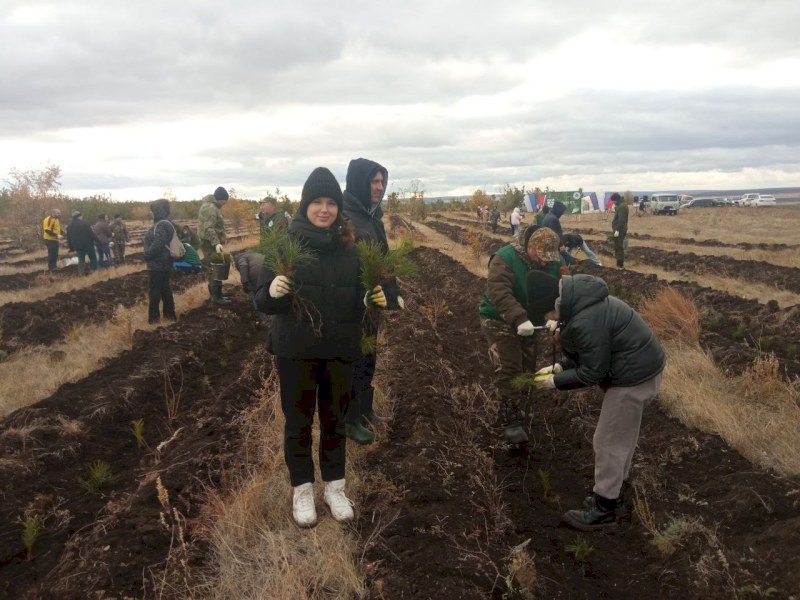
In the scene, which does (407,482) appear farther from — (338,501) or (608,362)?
(608,362)

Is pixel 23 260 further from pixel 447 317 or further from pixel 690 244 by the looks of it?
pixel 690 244

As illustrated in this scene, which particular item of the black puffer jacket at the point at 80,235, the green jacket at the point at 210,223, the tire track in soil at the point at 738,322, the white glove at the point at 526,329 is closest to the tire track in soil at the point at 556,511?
the white glove at the point at 526,329

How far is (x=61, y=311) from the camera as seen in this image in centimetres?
1053

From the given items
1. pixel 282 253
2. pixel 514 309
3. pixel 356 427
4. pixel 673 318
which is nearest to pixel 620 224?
pixel 673 318

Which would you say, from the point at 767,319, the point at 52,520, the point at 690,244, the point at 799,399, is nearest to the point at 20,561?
the point at 52,520

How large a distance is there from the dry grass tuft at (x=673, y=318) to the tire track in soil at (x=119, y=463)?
5279 mm

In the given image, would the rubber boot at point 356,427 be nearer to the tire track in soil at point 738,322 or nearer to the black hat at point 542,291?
the black hat at point 542,291

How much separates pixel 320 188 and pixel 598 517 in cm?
272

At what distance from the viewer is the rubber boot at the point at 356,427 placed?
4.51 m

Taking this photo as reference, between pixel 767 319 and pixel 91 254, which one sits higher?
pixel 91 254

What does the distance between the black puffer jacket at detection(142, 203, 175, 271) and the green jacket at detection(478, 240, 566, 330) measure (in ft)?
19.6

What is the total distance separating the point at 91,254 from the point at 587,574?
15.5m

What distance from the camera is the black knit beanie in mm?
3248

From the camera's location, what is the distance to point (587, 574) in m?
3.40
